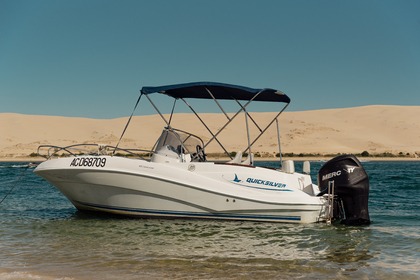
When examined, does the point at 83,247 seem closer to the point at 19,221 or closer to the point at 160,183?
the point at 160,183

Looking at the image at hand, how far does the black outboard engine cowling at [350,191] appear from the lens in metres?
11.4

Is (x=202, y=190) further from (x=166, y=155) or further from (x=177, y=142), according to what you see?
(x=177, y=142)

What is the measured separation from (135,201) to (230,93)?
373cm

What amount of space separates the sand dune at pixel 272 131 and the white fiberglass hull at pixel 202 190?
2146 inches

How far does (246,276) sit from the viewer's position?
23.6ft

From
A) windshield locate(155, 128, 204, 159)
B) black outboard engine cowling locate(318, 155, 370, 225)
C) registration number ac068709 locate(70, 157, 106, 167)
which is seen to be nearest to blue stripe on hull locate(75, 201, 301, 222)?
black outboard engine cowling locate(318, 155, 370, 225)

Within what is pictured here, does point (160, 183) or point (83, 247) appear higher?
point (160, 183)

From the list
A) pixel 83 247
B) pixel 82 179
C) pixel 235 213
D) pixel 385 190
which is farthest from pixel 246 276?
pixel 385 190

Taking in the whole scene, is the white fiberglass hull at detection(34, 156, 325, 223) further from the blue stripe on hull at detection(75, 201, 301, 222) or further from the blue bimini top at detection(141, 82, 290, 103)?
the blue bimini top at detection(141, 82, 290, 103)

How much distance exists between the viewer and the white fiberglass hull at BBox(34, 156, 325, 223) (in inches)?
448

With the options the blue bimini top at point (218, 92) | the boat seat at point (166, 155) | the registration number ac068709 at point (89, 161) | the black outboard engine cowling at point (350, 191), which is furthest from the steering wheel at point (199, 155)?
the black outboard engine cowling at point (350, 191)

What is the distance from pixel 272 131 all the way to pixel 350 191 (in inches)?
3112

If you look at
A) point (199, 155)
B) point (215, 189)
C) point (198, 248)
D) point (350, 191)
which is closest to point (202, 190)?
point (215, 189)

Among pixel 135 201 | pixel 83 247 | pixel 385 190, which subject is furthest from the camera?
pixel 385 190
